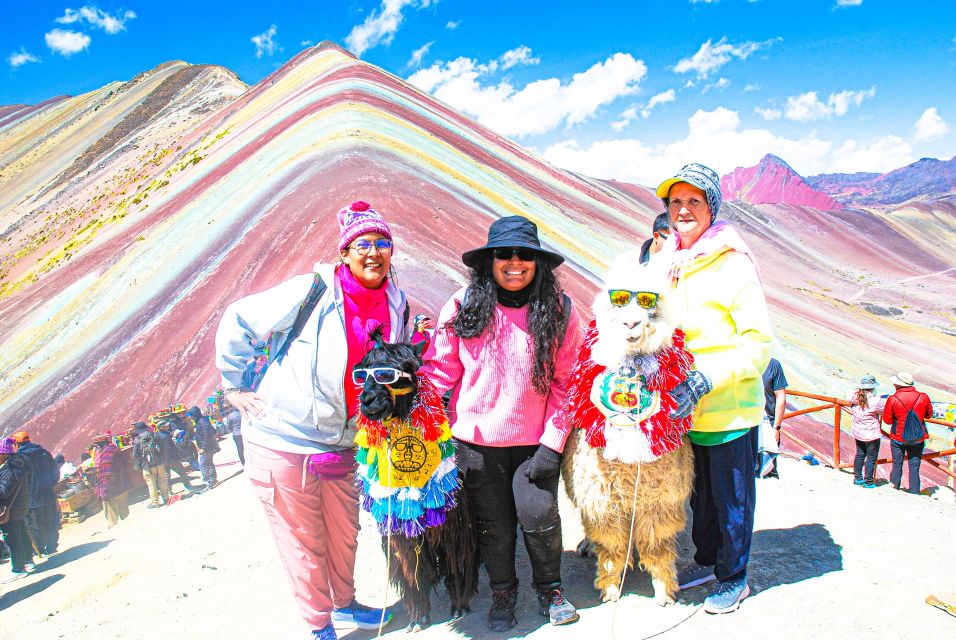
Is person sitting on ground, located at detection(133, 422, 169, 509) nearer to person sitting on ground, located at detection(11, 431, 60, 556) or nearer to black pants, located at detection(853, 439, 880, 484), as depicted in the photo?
person sitting on ground, located at detection(11, 431, 60, 556)

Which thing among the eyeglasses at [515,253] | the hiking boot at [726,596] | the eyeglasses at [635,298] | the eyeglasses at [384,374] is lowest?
the hiking boot at [726,596]

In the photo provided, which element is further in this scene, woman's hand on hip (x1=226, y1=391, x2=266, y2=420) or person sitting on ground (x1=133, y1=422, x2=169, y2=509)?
person sitting on ground (x1=133, y1=422, x2=169, y2=509)

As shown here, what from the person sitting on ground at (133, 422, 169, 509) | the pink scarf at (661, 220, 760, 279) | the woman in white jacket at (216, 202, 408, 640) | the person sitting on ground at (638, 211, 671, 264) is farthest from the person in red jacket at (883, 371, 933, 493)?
the person sitting on ground at (133, 422, 169, 509)

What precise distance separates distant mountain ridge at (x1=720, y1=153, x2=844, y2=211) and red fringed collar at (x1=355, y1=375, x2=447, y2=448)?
146ft

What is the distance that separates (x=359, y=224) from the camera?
236cm

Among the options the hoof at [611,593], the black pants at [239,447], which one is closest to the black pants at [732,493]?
the hoof at [611,593]

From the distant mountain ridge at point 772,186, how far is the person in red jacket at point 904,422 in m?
39.9

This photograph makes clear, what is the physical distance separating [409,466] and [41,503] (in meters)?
4.97

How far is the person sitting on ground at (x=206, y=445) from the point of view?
523 cm

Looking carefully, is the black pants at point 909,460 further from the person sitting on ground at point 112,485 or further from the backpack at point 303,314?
the person sitting on ground at point 112,485

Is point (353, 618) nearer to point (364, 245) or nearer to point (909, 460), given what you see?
point (364, 245)

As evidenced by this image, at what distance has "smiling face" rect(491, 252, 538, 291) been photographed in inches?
90.2

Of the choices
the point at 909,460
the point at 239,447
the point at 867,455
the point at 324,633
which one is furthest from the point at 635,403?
the point at 909,460

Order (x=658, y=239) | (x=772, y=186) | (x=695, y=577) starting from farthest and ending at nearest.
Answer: (x=772, y=186) → (x=658, y=239) → (x=695, y=577)
